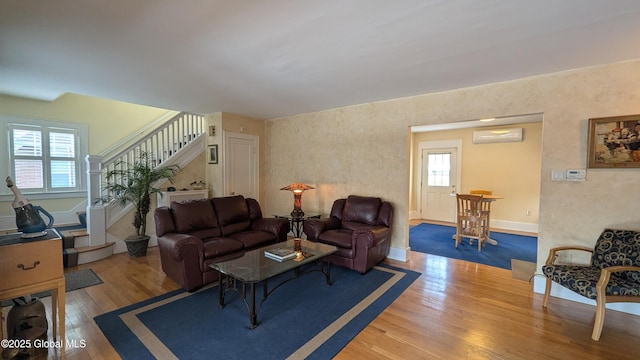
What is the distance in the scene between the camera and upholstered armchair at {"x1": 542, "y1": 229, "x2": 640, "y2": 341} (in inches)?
87.4

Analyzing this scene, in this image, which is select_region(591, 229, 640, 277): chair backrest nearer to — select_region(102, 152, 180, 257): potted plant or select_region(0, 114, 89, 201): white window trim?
select_region(102, 152, 180, 257): potted plant

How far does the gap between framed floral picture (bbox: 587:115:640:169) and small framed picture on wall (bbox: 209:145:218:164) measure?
538 centimetres

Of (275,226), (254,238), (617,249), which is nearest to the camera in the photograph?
(617,249)

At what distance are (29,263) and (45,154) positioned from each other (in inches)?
187

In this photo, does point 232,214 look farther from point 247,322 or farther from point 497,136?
point 497,136

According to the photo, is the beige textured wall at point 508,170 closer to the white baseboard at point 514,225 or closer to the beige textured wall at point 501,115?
the white baseboard at point 514,225

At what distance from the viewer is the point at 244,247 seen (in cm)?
346

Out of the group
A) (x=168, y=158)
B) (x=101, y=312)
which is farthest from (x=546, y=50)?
(x=168, y=158)

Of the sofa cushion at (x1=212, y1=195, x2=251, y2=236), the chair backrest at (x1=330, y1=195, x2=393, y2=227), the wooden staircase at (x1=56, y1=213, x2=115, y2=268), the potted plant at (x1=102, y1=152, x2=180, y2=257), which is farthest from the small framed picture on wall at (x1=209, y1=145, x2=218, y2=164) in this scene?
the chair backrest at (x1=330, y1=195, x2=393, y2=227)

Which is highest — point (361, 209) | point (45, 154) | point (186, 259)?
point (45, 154)

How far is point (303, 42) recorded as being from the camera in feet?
7.35

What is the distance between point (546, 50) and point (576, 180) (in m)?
1.48

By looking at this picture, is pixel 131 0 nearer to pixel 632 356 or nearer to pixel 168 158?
pixel 168 158

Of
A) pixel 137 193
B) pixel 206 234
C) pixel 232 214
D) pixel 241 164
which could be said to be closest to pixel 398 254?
pixel 232 214
